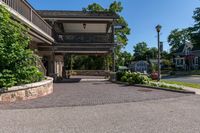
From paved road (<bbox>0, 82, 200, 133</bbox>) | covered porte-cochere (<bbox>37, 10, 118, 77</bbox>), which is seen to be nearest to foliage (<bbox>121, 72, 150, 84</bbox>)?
covered porte-cochere (<bbox>37, 10, 118, 77</bbox>)

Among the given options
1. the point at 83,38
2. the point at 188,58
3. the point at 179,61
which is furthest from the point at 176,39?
the point at 83,38

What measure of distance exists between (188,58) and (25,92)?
57722 mm

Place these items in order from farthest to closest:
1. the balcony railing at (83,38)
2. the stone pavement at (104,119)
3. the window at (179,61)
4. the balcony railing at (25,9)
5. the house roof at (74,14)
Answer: the window at (179,61) < the balcony railing at (83,38) < the house roof at (74,14) < the balcony railing at (25,9) < the stone pavement at (104,119)

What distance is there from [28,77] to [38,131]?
5.83m

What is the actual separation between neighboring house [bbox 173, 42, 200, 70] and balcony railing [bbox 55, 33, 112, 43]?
41133 mm

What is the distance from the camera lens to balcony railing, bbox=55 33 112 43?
2497cm

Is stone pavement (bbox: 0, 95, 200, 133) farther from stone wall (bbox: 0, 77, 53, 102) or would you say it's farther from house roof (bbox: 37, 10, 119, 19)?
house roof (bbox: 37, 10, 119, 19)

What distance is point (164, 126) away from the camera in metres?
7.23

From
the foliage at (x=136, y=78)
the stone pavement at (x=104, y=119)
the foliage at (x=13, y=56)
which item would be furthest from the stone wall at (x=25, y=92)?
the foliage at (x=136, y=78)

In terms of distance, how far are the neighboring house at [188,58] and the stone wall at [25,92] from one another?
53632 mm

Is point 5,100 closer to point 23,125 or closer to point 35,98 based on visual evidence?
point 35,98

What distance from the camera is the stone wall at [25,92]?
10561 millimetres

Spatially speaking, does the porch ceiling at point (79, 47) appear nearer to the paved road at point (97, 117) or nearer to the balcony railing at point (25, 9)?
the balcony railing at point (25, 9)

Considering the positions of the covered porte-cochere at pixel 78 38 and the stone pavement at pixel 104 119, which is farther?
the covered porte-cochere at pixel 78 38
